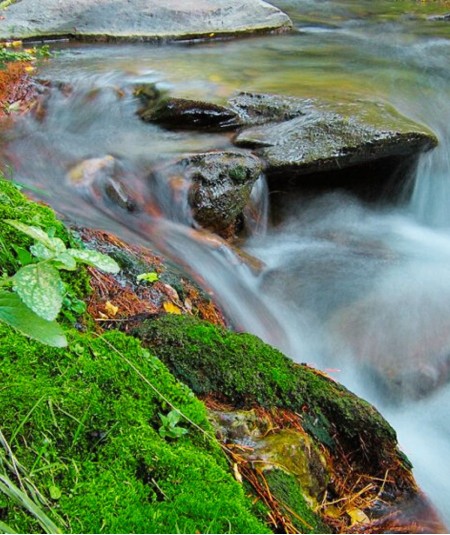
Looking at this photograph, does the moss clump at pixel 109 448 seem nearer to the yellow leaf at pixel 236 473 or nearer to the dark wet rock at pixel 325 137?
the yellow leaf at pixel 236 473

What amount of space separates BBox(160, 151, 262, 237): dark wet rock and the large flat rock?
231 inches

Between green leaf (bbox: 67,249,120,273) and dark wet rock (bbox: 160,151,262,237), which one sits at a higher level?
green leaf (bbox: 67,249,120,273)

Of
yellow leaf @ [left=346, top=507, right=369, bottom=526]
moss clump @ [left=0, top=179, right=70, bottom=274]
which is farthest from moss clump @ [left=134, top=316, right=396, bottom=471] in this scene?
moss clump @ [left=0, top=179, right=70, bottom=274]

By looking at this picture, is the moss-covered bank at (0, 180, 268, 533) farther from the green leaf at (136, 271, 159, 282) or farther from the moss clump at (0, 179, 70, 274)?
the green leaf at (136, 271, 159, 282)

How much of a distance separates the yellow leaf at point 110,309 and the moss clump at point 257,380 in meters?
0.36

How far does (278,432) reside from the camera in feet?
7.79

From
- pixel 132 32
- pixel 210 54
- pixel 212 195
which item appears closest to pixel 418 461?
pixel 212 195

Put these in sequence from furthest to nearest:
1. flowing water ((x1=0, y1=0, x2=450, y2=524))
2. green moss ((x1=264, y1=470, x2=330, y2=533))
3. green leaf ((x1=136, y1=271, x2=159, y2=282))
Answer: flowing water ((x1=0, y1=0, x2=450, y2=524)) → green leaf ((x1=136, y1=271, x2=159, y2=282)) → green moss ((x1=264, y1=470, x2=330, y2=533))

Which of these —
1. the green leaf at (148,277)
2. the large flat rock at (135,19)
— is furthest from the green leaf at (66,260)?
the large flat rock at (135,19)

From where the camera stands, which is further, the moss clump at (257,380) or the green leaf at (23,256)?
the green leaf at (23,256)

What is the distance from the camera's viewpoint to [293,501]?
2.05 meters

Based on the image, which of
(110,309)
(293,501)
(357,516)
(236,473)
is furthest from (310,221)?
(236,473)

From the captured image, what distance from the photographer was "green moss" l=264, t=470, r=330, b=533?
1.97 metres

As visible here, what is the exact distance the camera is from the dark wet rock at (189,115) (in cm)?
681
